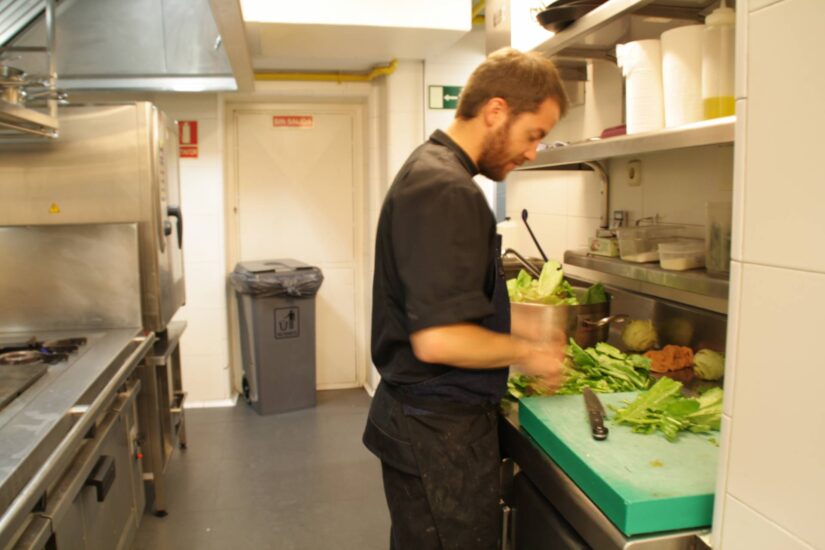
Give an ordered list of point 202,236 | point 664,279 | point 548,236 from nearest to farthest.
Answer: point 664,279, point 548,236, point 202,236

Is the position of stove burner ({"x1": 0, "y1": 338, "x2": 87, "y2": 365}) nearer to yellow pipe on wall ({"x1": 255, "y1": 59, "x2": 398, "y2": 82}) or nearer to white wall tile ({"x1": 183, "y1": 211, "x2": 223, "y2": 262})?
white wall tile ({"x1": 183, "y1": 211, "x2": 223, "y2": 262})

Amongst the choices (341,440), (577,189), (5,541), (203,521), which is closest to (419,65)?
(577,189)

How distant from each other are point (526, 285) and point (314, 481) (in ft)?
5.71

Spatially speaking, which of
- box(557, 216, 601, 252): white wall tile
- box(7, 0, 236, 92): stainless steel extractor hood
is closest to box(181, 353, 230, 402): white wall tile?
box(7, 0, 236, 92): stainless steel extractor hood

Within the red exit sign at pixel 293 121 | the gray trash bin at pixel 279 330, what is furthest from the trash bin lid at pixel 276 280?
the red exit sign at pixel 293 121

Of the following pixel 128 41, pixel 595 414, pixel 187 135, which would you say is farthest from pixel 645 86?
pixel 187 135

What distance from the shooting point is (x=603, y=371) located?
1.59 m

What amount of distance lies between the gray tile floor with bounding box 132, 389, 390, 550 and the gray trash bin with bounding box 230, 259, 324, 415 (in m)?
0.13

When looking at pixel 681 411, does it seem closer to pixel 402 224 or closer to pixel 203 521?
pixel 402 224

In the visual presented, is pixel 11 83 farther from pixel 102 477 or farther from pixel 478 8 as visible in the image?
pixel 478 8

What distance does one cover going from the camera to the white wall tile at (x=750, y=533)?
2.69 feet

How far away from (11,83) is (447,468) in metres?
1.79

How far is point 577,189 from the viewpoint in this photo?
98.4 inches

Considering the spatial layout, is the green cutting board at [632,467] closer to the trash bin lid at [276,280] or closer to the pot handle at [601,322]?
the pot handle at [601,322]
